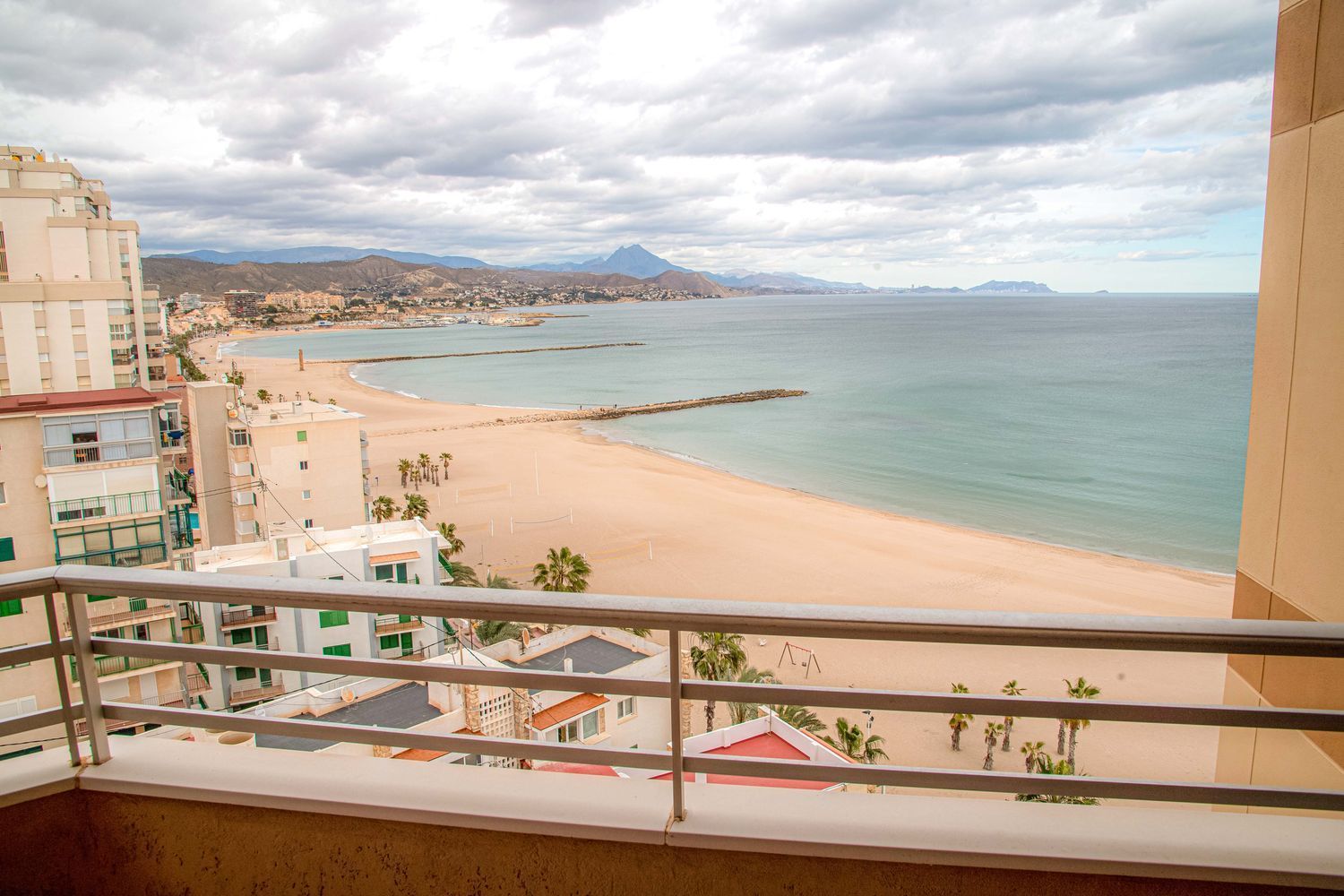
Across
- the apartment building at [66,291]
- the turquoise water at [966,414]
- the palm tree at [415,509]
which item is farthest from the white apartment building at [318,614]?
the turquoise water at [966,414]

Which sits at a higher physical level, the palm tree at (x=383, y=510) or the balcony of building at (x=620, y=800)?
the balcony of building at (x=620, y=800)

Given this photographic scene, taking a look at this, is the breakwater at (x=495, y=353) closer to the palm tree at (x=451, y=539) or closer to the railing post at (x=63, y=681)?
the palm tree at (x=451, y=539)

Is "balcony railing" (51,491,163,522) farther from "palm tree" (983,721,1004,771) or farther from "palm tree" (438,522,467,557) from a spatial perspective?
"palm tree" (983,721,1004,771)

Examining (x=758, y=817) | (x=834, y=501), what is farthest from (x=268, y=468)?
(x=834, y=501)

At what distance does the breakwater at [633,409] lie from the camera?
5512cm

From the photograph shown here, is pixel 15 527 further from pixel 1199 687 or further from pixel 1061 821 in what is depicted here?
pixel 1199 687

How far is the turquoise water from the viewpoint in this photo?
110 feet

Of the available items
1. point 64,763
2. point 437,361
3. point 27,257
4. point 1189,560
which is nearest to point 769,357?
point 437,361

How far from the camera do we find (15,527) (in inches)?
497

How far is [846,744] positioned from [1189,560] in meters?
20.7

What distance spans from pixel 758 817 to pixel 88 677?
1761 millimetres

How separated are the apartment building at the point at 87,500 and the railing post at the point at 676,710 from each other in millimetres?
11819

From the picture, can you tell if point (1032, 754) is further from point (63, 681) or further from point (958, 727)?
point (63, 681)

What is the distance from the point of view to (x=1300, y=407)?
252 centimetres
